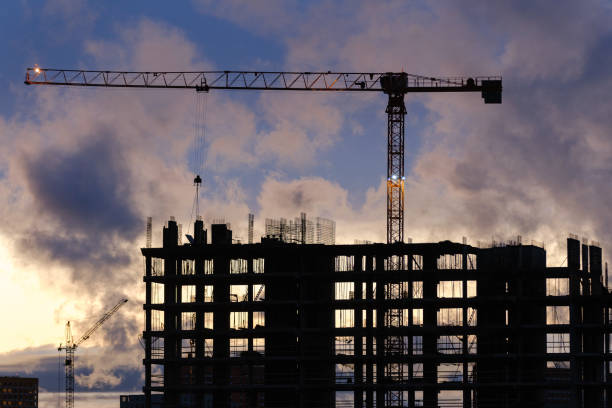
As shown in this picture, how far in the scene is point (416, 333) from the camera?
112 meters

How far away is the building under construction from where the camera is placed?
363 ft

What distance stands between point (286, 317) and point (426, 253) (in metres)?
17.3

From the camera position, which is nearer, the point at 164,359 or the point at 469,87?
the point at 164,359

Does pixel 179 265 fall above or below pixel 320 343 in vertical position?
above

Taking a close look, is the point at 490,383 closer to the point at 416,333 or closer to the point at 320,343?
the point at 416,333

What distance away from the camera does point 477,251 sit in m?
115

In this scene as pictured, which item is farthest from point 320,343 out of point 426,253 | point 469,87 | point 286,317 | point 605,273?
point 469,87

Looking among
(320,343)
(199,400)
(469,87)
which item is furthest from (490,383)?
(469,87)

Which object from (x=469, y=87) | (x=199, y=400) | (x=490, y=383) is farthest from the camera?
(x=469, y=87)

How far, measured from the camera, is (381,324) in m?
114

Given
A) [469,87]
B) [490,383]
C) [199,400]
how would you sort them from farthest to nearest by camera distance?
[469,87]
[199,400]
[490,383]

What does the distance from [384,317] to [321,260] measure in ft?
32.1

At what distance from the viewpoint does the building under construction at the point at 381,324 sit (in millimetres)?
110688

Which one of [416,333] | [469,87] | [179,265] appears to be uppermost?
[469,87]
